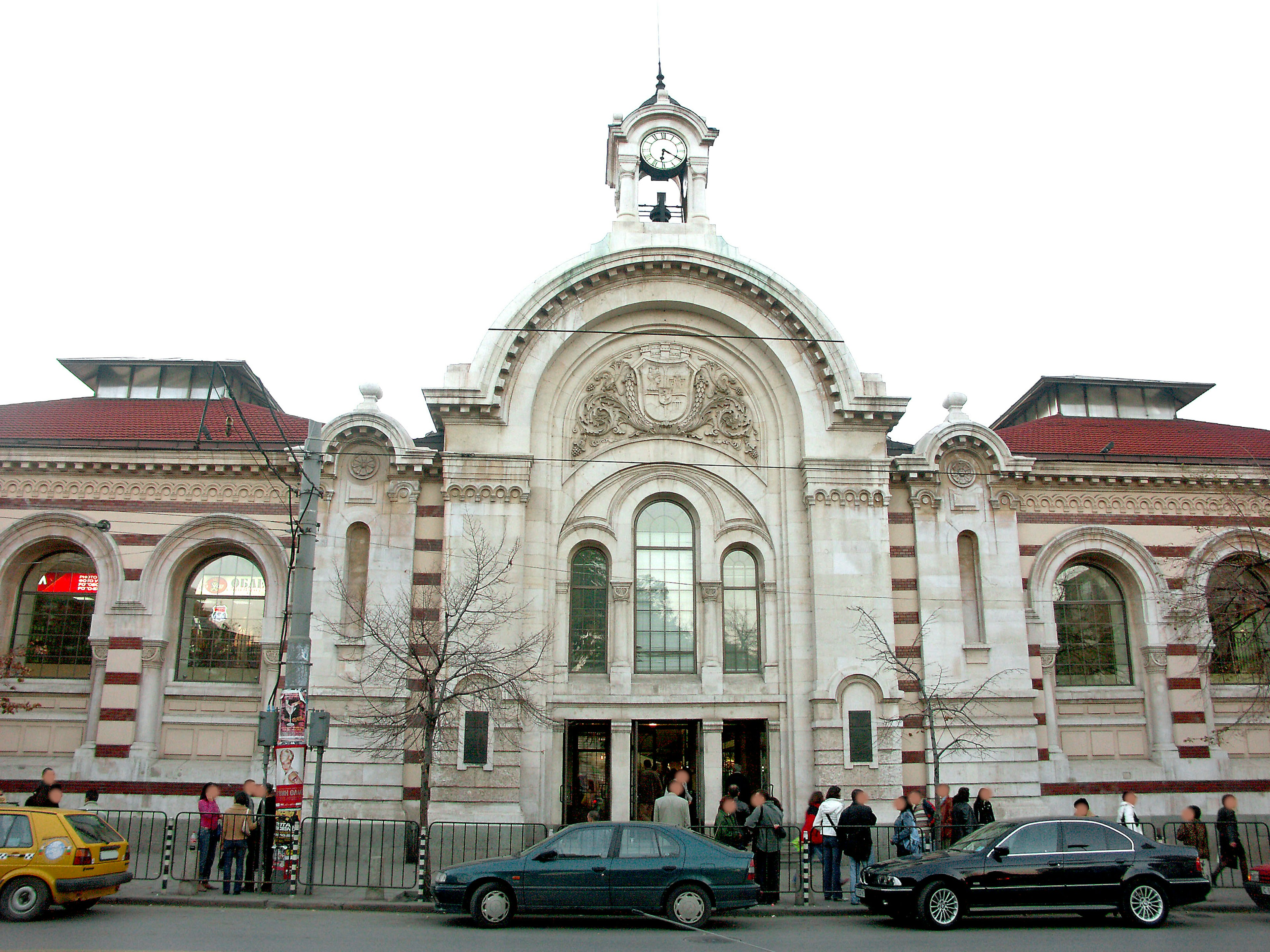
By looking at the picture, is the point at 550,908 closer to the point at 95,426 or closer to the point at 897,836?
the point at 897,836

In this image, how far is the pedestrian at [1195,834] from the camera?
19.8m

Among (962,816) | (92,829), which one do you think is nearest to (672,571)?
(962,816)

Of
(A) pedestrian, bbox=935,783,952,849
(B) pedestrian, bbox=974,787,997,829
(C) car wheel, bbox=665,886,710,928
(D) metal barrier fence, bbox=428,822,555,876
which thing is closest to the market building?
(D) metal barrier fence, bbox=428,822,555,876

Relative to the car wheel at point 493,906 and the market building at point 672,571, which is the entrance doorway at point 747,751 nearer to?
the market building at point 672,571

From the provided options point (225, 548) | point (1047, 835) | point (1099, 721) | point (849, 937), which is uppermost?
point (225, 548)

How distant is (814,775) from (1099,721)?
333 inches

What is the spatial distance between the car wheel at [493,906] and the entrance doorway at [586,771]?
9.86 metres

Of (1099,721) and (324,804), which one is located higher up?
(1099,721)

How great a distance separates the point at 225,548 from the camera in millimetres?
25953

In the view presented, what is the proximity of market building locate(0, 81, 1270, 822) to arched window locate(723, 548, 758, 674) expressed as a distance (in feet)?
0.21

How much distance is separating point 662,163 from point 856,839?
64.1 ft

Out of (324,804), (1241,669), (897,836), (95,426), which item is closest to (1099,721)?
(1241,669)

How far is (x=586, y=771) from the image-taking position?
975 inches

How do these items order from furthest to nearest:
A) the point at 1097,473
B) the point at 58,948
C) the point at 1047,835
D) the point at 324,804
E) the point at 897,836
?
the point at 1097,473 < the point at 324,804 < the point at 897,836 < the point at 1047,835 < the point at 58,948
